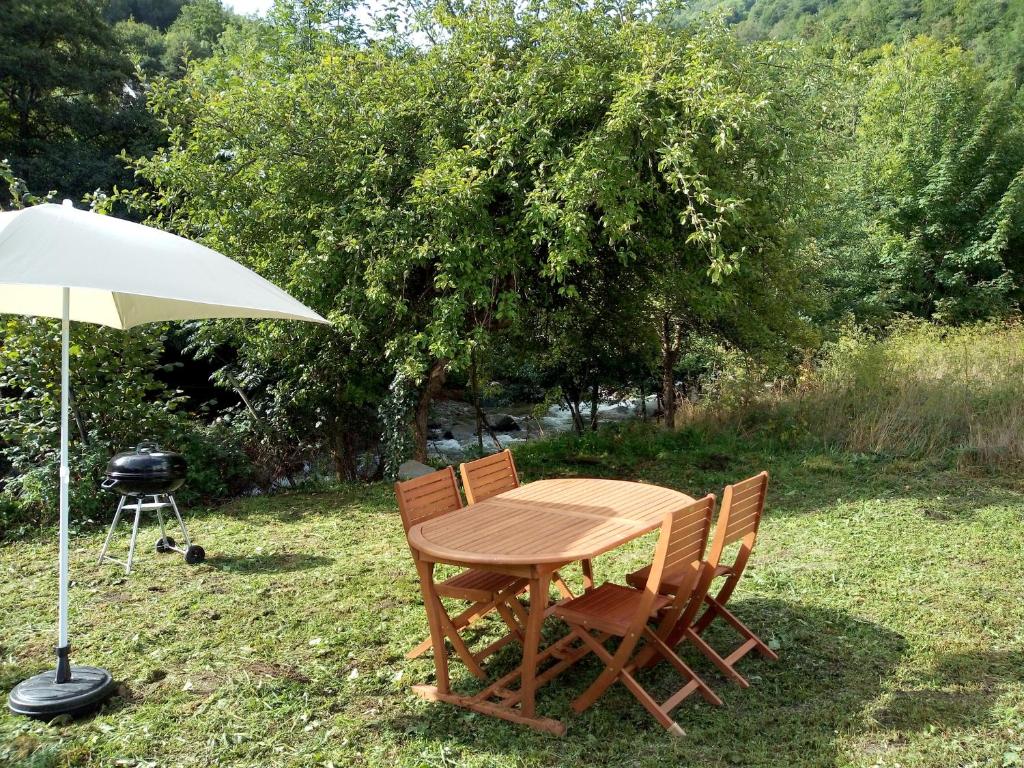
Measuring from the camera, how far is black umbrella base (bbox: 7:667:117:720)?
12.1ft

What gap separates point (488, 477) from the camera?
5.22 metres

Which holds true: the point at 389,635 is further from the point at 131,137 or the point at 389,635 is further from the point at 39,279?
the point at 131,137

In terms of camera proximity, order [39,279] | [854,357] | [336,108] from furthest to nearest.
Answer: [854,357], [336,108], [39,279]

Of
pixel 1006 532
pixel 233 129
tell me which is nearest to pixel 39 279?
pixel 233 129

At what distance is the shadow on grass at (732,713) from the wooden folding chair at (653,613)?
0.09 meters

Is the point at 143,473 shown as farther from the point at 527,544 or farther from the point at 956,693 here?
the point at 956,693

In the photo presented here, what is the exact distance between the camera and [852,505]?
7.73m

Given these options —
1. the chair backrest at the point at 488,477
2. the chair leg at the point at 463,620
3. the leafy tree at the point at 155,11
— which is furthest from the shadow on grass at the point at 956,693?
the leafy tree at the point at 155,11

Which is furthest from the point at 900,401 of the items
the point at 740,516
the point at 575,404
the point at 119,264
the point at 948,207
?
the point at 948,207

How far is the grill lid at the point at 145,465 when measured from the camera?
5945 millimetres

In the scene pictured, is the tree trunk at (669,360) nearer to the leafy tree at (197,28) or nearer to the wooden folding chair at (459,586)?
the wooden folding chair at (459,586)

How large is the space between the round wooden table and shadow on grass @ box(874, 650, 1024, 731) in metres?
1.38

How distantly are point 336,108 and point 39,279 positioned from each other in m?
6.26

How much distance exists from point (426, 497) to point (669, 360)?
8035 millimetres
